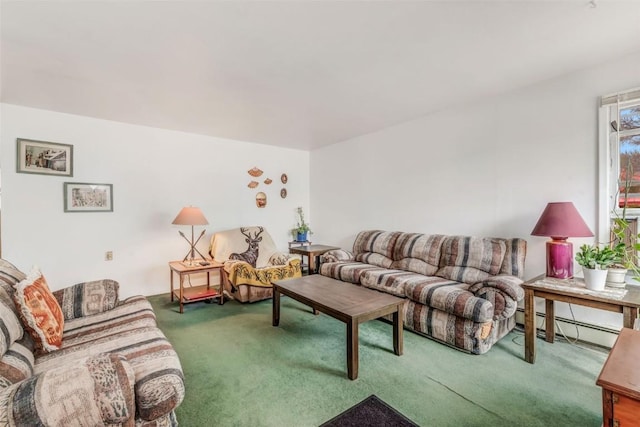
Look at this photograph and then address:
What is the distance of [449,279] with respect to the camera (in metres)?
2.93

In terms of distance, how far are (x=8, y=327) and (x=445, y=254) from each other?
132 inches

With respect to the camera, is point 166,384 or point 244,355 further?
point 244,355

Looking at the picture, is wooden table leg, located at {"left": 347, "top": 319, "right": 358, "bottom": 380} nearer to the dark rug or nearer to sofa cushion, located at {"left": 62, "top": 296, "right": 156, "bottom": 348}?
the dark rug

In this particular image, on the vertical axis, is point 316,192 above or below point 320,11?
below

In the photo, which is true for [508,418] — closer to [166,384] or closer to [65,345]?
[166,384]

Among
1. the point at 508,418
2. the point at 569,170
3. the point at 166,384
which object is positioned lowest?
the point at 508,418

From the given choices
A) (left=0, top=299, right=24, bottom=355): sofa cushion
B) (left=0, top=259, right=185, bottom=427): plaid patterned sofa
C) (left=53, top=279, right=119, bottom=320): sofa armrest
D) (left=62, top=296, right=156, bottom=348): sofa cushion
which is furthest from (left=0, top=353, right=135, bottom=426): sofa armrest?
(left=53, top=279, right=119, bottom=320): sofa armrest

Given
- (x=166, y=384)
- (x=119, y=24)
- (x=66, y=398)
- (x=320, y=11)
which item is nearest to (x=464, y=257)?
(x=320, y=11)

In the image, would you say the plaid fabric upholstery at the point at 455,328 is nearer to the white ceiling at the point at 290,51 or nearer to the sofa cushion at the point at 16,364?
the white ceiling at the point at 290,51

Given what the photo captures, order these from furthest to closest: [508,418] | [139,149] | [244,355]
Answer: [139,149], [244,355], [508,418]

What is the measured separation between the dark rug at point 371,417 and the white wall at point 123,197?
3.38 m

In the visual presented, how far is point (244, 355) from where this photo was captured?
2324 millimetres

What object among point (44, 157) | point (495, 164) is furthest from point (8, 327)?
point (495, 164)

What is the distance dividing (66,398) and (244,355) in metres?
1.46
